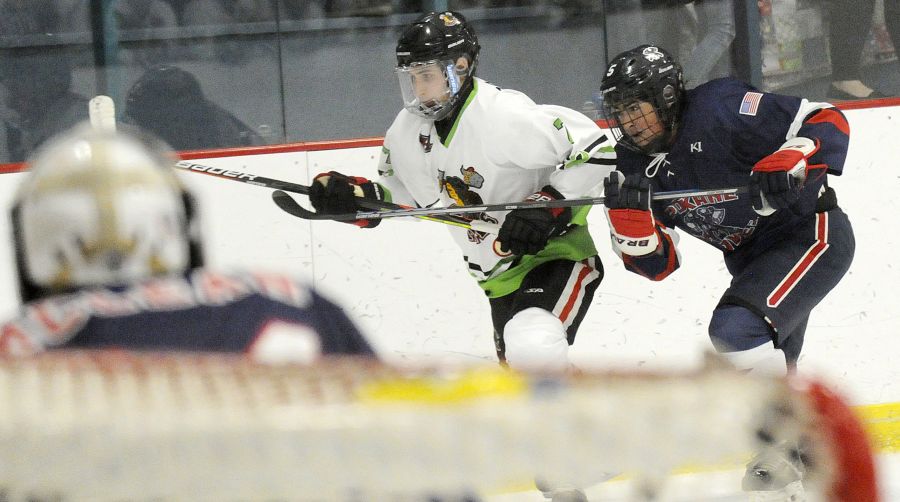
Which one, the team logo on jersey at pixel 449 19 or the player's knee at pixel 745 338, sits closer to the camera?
the player's knee at pixel 745 338

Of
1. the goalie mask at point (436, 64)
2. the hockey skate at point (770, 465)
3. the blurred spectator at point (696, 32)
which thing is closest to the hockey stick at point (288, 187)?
the goalie mask at point (436, 64)

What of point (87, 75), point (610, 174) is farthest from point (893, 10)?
point (87, 75)

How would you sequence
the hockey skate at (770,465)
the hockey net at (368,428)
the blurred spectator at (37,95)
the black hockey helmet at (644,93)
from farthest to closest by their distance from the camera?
the blurred spectator at (37,95)
the black hockey helmet at (644,93)
the hockey skate at (770,465)
the hockey net at (368,428)

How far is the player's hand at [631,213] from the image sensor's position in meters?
2.75

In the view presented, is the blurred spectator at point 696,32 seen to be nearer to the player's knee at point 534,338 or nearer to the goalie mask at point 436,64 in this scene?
the goalie mask at point 436,64

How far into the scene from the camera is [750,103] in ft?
9.18

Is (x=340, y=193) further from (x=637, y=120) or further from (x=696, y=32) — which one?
(x=696, y=32)

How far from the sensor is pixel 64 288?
962mm

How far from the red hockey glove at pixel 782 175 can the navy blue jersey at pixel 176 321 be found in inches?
70.5

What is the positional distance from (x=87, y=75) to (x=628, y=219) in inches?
69.1

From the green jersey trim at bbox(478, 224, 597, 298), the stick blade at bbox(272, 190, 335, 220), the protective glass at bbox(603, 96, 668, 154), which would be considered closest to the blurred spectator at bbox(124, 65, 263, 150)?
the stick blade at bbox(272, 190, 335, 220)

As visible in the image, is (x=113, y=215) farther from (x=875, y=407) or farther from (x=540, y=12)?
(x=540, y=12)

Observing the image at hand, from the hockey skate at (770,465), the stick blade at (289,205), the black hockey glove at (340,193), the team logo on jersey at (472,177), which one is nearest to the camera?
the hockey skate at (770,465)

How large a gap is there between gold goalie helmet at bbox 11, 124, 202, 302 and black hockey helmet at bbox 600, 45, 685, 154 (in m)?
1.90
